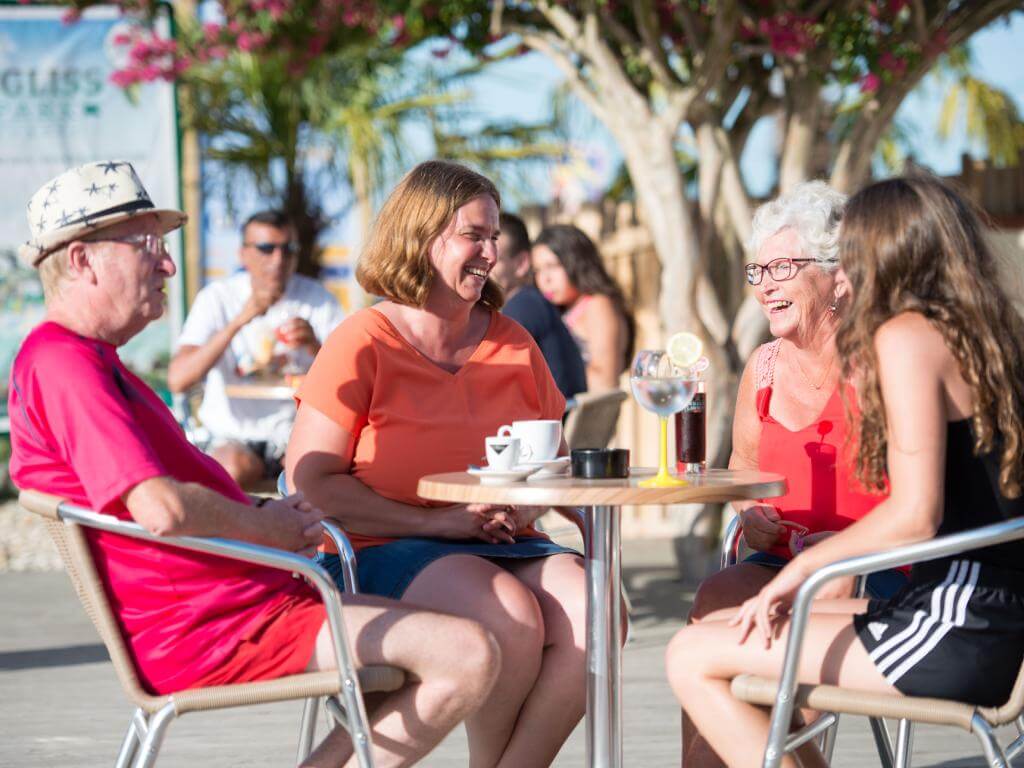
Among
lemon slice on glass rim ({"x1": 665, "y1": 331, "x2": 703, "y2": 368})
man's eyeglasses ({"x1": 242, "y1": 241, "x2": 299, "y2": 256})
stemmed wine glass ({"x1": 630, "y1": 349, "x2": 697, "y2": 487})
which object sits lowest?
stemmed wine glass ({"x1": 630, "y1": 349, "x2": 697, "y2": 487})

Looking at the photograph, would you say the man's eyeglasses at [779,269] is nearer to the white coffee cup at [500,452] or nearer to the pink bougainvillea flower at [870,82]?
the white coffee cup at [500,452]

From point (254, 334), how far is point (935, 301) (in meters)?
3.77

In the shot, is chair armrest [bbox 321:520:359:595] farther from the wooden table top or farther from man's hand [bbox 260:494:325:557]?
the wooden table top

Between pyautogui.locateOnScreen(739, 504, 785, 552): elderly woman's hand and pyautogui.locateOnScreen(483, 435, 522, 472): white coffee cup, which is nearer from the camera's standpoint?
pyautogui.locateOnScreen(483, 435, 522, 472): white coffee cup

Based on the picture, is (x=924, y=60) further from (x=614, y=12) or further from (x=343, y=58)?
(x=343, y=58)

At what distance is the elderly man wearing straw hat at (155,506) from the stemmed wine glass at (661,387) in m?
0.47

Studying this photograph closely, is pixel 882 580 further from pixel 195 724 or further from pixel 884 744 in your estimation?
pixel 195 724

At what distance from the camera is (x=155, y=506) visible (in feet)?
7.67

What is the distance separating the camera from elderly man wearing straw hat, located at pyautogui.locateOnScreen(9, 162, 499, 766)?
2.35 meters

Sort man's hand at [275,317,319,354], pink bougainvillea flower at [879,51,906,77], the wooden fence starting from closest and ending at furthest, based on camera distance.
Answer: man's hand at [275,317,319,354] < pink bougainvillea flower at [879,51,906,77] < the wooden fence

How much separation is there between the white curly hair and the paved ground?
54.9 inches

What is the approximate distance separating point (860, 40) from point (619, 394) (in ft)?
8.25

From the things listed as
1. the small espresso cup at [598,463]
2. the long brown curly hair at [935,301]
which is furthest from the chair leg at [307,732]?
the long brown curly hair at [935,301]

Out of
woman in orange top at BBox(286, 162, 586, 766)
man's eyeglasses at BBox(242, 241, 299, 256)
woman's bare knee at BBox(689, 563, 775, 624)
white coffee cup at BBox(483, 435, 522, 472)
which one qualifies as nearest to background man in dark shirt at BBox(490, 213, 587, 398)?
man's eyeglasses at BBox(242, 241, 299, 256)
